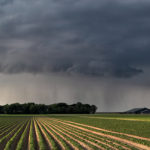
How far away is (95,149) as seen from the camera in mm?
18984

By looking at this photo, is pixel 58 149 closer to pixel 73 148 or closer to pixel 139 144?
pixel 73 148

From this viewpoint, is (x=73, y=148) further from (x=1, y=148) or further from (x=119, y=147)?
(x=1, y=148)

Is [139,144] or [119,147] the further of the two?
[139,144]

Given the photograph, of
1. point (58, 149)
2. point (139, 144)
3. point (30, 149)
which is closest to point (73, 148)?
point (58, 149)

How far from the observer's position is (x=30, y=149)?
19453 millimetres

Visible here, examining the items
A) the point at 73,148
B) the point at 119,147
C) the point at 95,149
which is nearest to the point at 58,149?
the point at 73,148

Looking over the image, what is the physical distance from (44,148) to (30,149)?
1142 mm

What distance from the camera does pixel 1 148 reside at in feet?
68.6

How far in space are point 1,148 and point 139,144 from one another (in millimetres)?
12143

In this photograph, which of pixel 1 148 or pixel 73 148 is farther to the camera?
pixel 1 148

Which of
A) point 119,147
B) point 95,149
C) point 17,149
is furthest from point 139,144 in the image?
point 17,149

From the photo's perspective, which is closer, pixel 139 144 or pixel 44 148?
pixel 44 148

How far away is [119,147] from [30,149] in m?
7.29

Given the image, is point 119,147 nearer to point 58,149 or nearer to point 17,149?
point 58,149
